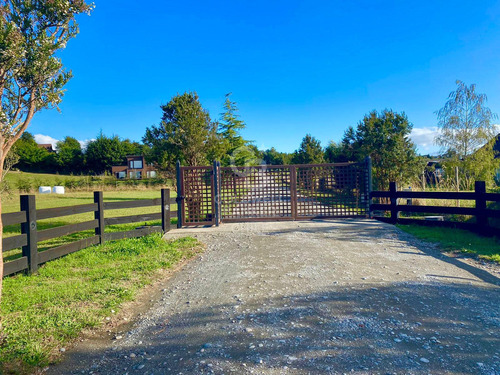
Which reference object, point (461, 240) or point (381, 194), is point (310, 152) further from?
point (461, 240)

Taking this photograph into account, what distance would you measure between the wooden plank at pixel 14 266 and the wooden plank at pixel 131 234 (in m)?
2.11

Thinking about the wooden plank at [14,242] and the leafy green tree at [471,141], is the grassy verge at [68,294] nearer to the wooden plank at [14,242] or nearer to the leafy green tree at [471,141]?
the wooden plank at [14,242]

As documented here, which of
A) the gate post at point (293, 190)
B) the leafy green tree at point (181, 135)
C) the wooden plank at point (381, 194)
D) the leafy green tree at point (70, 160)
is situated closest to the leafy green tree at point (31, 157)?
the leafy green tree at point (70, 160)

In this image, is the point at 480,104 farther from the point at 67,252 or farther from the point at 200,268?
the point at 67,252

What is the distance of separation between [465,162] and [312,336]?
36.5ft

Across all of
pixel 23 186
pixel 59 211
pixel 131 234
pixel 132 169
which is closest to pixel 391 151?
pixel 131 234

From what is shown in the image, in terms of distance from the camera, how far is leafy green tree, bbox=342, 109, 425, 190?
537 inches

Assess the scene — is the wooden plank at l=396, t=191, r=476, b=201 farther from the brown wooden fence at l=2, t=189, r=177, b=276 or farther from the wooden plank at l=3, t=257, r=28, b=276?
the wooden plank at l=3, t=257, r=28, b=276

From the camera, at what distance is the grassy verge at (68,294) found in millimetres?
2682

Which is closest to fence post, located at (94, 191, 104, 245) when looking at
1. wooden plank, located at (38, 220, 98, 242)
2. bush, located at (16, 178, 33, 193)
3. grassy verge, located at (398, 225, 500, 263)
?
wooden plank, located at (38, 220, 98, 242)

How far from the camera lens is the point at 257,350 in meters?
2.63

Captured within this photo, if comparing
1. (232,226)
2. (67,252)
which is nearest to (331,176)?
(232,226)

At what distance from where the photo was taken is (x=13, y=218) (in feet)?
15.3

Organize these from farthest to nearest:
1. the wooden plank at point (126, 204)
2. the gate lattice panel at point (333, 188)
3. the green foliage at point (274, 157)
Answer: the green foliage at point (274, 157) < the gate lattice panel at point (333, 188) < the wooden plank at point (126, 204)
